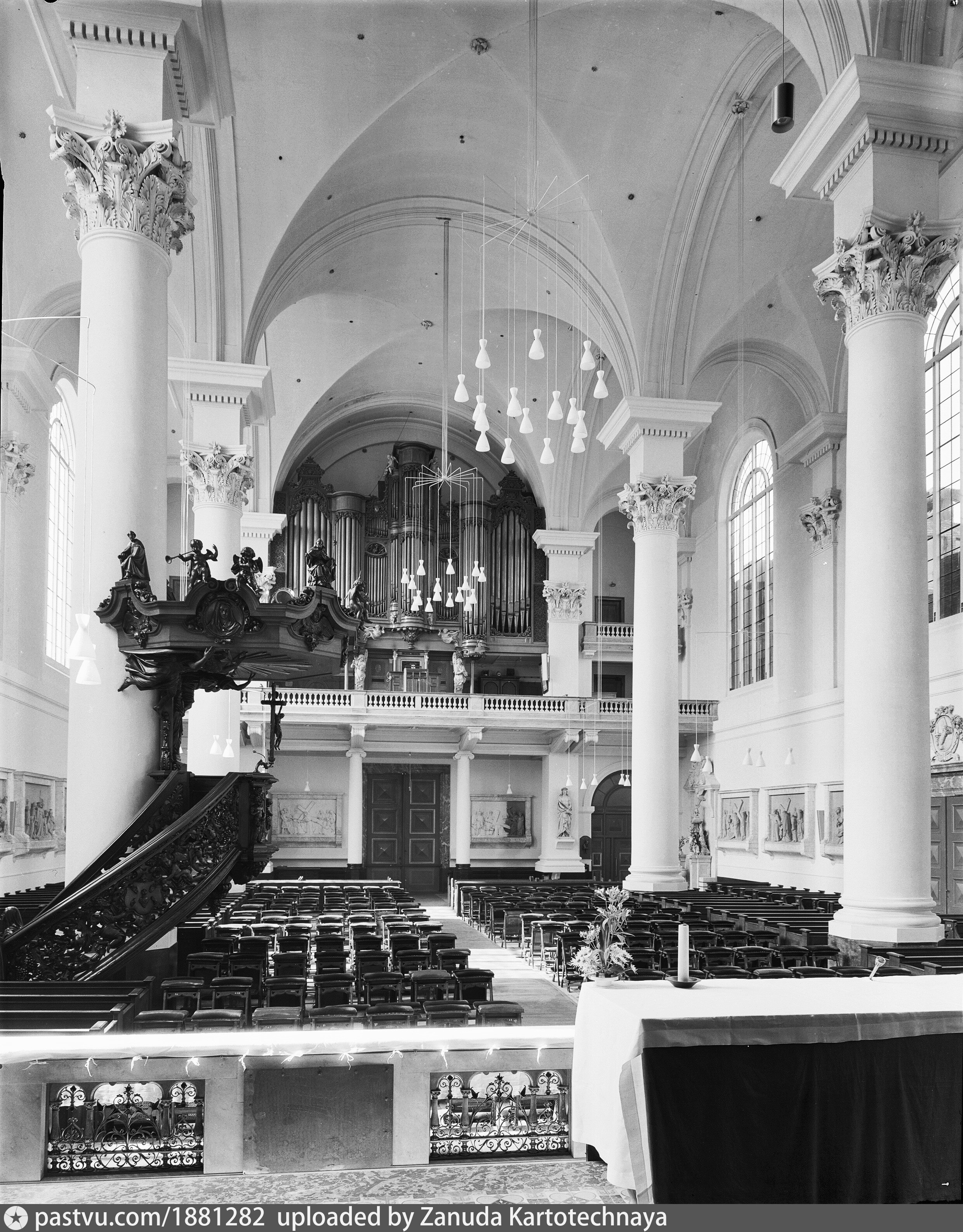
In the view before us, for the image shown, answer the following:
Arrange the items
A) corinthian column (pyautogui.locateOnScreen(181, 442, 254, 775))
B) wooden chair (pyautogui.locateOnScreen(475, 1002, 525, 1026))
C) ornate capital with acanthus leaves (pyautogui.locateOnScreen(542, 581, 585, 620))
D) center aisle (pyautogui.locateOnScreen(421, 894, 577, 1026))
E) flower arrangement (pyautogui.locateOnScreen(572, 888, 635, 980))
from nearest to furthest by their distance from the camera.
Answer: flower arrangement (pyautogui.locateOnScreen(572, 888, 635, 980)), wooden chair (pyautogui.locateOnScreen(475, 1002, 525, 1026)), center aisle (pyautogui.locateOnScreen(421, 894, 577, 1026)), corinthian column (pyautogui.locateOnScreen(181, 442, 254, 775)), ornate capital with acanthus leaves (pyautogui.locateOnScreen(542, 581, 585, 620))

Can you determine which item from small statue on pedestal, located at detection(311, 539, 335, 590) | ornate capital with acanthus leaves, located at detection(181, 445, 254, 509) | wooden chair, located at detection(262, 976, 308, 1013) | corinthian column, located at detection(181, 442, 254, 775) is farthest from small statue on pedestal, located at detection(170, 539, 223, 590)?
ornate capital with acanthus leaves, located at detection(181, 445, 254, 509)

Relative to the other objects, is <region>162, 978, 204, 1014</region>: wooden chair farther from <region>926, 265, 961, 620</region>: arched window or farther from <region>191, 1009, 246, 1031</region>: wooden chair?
<region>926, 265, 961, 620</region>: arched window

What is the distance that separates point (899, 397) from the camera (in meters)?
9.67

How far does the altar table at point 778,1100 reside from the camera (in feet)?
15.2

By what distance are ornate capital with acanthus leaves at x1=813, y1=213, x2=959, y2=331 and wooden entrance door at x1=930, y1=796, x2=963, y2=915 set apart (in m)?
7.94

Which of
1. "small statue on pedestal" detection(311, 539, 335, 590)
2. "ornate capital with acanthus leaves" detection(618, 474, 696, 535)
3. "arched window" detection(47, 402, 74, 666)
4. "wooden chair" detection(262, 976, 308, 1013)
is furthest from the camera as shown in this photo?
"arched window" detection(47, 402, 74, 666)

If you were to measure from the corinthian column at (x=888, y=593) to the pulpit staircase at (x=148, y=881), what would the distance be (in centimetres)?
492

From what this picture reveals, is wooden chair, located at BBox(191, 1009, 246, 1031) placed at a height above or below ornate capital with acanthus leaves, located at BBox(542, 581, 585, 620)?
below

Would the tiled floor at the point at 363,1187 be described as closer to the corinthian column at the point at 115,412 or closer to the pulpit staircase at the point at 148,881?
the pulpit staircase at the point at 148,881

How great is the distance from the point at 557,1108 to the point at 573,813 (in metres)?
21.1

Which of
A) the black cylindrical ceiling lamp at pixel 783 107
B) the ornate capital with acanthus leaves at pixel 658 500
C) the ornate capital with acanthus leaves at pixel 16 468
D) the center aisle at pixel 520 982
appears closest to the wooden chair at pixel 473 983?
the center aisle at pixel 520 982

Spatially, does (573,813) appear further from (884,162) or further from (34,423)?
(884,162)

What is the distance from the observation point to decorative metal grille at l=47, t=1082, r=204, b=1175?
17.6ft

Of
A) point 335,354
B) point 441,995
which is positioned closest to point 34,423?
point 335,354
